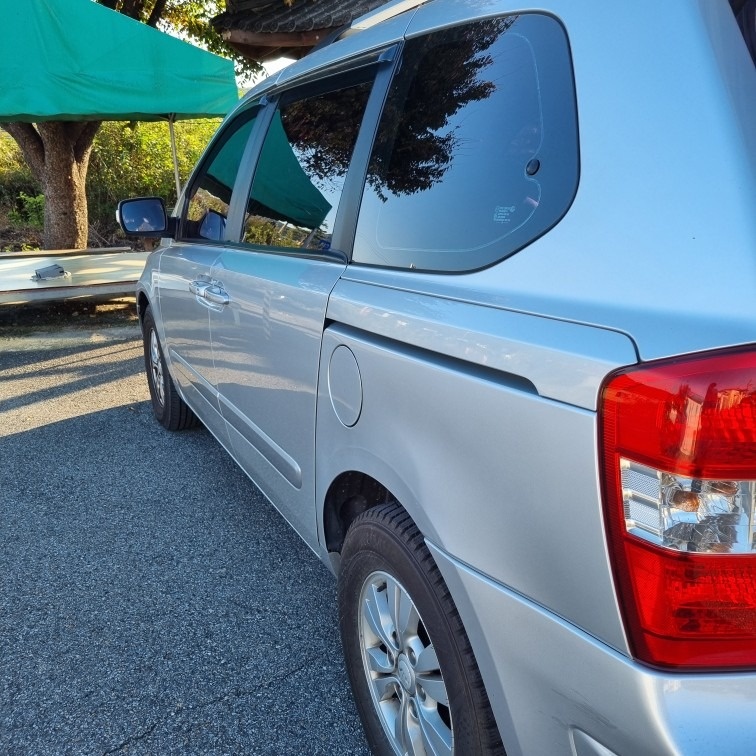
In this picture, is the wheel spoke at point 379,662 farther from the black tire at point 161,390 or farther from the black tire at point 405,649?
the black tire at point 161,390

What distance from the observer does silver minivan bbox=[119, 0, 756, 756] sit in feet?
3.42

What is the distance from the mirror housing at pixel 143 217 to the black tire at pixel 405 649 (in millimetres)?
2481

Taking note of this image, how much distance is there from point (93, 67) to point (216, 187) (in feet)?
15.4

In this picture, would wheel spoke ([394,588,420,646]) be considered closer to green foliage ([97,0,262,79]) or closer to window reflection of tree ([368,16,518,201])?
window reflection of tree ([368,16,518,201])

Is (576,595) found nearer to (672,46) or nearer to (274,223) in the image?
(672,46)

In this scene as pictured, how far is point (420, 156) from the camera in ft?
5.91

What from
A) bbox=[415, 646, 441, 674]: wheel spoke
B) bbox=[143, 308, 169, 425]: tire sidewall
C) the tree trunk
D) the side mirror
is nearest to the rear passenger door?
bbox=[415, 646, 441, 674]: wheel spoke

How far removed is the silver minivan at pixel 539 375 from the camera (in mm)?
1041

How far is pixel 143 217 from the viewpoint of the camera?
12.3 feet

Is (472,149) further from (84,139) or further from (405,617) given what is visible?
(84,139)

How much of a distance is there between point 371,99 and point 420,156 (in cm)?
36

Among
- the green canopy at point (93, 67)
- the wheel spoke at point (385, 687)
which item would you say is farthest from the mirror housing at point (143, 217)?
the green canopy at point (93, 67)

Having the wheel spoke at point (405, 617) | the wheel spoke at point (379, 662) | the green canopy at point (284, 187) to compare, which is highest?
the green canopy at point (284, 187)

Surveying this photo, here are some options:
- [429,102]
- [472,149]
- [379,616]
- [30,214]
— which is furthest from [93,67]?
[30,214]
